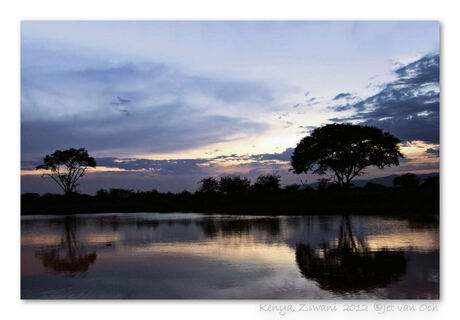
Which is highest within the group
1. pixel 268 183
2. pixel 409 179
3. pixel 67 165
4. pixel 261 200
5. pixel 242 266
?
pixel 67 165

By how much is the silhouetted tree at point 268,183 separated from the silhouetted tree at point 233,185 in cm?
90

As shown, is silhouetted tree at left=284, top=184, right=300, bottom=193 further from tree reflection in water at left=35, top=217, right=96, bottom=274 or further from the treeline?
tree reflection in water at left=35, top=217, right=96, bottom=274

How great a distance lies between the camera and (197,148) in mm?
11734

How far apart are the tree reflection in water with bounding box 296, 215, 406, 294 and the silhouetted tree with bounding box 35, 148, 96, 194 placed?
7081 millimetres

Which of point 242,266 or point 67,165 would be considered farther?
point 67,165

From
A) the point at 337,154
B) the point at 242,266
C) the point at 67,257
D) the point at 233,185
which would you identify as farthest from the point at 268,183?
the point at 242,266

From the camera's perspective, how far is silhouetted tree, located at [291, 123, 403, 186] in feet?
68.4

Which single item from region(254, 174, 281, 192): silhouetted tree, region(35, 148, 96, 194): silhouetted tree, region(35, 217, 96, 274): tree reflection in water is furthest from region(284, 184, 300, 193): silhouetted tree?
region(35, 217, 96, 274): tree reflection in water

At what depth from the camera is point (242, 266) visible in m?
7.30

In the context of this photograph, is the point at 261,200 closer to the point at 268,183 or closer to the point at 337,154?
the point at 268,183

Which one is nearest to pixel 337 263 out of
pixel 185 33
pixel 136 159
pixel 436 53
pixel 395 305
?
pixel 395 305

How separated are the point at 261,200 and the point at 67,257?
19.1 m

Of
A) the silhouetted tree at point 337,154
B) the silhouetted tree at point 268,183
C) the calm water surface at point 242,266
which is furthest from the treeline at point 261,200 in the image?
the calm water surface at point 242,266

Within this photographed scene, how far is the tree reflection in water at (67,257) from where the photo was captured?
7674 millimetres
